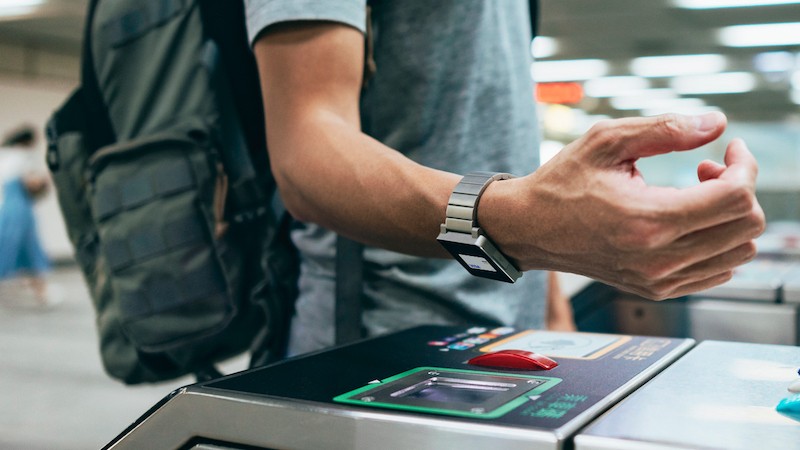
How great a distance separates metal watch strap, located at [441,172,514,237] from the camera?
21.6 inches

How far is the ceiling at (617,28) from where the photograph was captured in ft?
23.2

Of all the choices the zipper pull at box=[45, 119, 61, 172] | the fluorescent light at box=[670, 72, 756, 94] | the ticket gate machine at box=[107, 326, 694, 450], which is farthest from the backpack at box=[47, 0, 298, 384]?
the fluorescent light at box=[670, 72, 756, 94]

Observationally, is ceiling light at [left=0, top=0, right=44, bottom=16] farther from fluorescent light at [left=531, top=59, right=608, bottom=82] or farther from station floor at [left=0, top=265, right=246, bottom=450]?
fluorescent light at [left=531, top=59, right=608, bottom=82]

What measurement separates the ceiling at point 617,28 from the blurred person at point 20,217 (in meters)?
1.45

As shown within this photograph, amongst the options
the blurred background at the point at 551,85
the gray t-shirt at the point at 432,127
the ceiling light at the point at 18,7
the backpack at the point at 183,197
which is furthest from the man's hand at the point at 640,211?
the ceiling light at the point at 18,7

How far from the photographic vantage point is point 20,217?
6.46 metres

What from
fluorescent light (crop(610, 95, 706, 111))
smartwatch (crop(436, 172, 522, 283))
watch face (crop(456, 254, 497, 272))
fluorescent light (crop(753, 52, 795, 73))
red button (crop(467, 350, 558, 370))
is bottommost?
fluorescent light (crop(610, 95, 706, 111))

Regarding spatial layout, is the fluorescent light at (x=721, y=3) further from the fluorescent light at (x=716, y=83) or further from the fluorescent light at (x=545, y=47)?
the fluorescent light at (x=716, y=83)

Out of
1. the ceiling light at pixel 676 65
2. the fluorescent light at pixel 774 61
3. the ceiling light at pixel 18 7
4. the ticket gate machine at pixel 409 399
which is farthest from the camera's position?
the ceiling light at pixel 676 65

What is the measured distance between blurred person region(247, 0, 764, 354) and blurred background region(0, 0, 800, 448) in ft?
7.85

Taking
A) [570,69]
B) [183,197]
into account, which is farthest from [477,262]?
[570,69]

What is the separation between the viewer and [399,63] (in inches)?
32.6

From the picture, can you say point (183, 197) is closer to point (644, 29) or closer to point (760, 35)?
point (644, 29)

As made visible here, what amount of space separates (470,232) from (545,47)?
8690 millimetres
